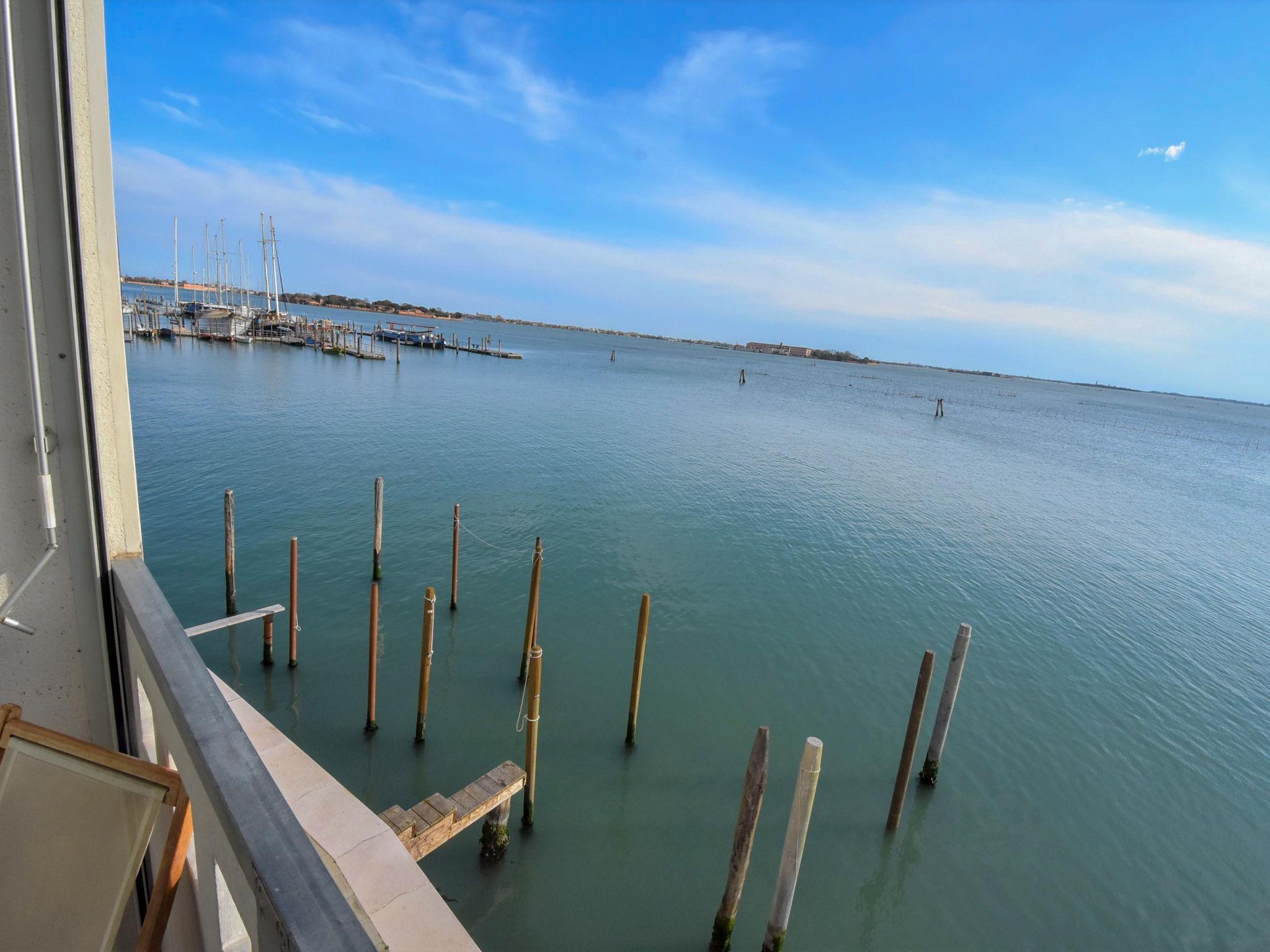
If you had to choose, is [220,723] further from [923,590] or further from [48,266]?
[923,590]

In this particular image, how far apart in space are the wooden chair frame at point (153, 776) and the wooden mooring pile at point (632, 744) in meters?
4.86

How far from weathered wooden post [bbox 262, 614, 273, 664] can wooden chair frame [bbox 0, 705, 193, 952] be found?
10.2m

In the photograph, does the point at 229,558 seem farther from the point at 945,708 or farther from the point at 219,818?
the point at 945,708

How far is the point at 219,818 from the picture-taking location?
138 centimetres

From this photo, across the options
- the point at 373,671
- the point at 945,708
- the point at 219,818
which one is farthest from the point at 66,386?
the point at 945,708

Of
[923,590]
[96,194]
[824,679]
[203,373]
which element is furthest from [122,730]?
[203,373]

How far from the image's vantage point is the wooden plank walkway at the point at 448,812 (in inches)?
258

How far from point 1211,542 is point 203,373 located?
188ft

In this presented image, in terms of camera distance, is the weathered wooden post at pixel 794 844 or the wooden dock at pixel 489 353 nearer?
the weathered wooden post at pixel 794 844

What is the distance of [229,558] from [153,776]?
39.6ft

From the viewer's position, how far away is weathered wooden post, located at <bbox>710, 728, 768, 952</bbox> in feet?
20.0

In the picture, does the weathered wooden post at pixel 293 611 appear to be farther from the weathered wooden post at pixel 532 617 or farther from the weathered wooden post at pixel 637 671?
the weathered wooden post at pixel 637 671

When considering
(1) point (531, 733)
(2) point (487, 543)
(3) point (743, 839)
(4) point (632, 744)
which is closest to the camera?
(3) point (743, 839)

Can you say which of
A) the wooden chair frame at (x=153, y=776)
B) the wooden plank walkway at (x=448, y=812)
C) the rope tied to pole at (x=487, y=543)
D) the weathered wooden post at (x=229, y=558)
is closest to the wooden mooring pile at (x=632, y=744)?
the wooden plank walkway at (x=448, y=812)
